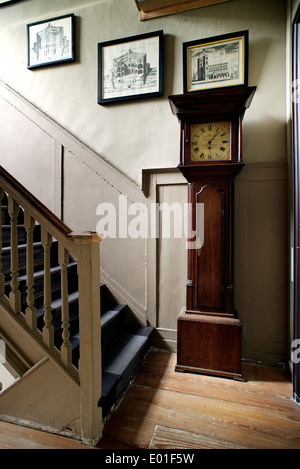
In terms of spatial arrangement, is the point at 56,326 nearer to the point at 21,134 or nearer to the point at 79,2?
the point at 21,134

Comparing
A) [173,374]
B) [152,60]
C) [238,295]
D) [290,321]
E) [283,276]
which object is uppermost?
[152,60]

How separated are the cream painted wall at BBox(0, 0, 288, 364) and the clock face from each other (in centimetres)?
34

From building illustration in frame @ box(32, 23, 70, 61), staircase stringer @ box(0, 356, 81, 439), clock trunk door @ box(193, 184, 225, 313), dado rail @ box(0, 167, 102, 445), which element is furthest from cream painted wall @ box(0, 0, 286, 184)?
staircase stringer @ box(0, 356, 81, 439)

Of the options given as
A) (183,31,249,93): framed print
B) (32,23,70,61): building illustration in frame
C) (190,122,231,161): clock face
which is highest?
(32,23,70,61): building illustration in frame

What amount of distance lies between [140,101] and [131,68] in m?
0.33

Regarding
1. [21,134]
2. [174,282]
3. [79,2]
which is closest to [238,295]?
[174,282]

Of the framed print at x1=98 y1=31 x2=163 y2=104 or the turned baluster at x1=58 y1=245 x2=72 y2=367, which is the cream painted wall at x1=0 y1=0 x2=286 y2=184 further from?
the turned baluster at x1=58 y1=245 x2=72 y2=367

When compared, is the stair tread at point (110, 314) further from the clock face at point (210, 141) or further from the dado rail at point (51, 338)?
the clock face at point (210, 141)

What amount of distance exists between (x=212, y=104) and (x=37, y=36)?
2169 mm

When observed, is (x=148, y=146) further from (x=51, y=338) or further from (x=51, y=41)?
(x=51, y=338)

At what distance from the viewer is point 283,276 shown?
2.08m

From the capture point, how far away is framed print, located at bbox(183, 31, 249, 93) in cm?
211

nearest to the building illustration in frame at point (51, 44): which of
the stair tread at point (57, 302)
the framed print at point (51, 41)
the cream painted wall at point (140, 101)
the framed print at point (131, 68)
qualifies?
the framed print at point (51, 41)

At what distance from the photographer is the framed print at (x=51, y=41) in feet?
8.36
